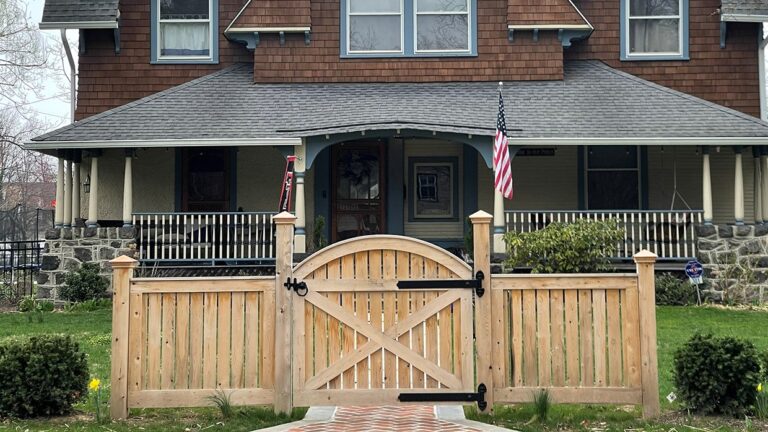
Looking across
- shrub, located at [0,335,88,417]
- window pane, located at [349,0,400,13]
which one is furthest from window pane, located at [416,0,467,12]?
shrub, located at [0,335,88,417]

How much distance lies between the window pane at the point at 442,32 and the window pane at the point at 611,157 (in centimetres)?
334

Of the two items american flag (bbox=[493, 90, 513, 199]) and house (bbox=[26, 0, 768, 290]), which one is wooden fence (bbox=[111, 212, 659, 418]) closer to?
american flag (bbox=[493, 90, 513, 199])

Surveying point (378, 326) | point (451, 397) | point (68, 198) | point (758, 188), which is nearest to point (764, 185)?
point (758, 188)

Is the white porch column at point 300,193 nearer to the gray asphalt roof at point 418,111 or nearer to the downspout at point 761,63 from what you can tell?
the gray asphalt roof at point 418,111

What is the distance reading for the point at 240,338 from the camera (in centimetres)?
675

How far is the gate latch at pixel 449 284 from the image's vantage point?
263 inches

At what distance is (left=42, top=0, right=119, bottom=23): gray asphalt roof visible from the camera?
16500 mm

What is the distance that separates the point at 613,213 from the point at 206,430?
1059 centimetres

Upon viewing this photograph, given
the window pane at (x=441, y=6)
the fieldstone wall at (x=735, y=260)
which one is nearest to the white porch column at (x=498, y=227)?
the fieldstone wall at (x=735, y=260)

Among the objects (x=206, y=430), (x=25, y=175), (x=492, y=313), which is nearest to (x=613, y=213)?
(x=492, y=313)

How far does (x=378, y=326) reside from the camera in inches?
262

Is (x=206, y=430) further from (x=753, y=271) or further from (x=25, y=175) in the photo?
(x=25, y=175)

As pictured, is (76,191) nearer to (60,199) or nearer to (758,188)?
(60,199)

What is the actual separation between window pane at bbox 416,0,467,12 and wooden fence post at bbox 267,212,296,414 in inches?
421
